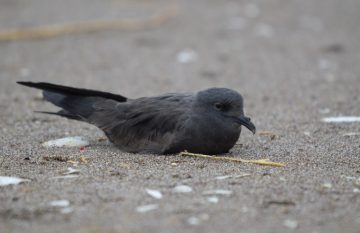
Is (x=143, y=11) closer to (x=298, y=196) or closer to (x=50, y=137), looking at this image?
(x=50, y=137)

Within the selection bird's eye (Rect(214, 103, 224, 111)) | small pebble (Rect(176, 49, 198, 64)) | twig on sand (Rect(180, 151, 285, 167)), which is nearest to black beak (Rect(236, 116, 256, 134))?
bird's eye (Rect(214, 103, 224, 111))

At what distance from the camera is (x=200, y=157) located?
4.45 metres

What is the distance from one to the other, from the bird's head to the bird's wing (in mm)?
145

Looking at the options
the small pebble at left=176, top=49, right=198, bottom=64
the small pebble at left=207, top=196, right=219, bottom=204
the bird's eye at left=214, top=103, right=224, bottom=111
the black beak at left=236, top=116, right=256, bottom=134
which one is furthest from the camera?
the small pebble at left=176, top=49, right=198, bottom=64

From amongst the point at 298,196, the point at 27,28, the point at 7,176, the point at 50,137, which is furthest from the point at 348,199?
the point at 27,28

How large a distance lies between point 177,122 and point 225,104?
0.37 meters

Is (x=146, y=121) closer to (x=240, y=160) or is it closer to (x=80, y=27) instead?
(x=240, y=160)

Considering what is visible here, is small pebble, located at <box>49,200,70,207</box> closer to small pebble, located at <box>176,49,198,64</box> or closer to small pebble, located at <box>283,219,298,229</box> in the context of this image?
small pebble, located at <box>283,219,298,229</box>

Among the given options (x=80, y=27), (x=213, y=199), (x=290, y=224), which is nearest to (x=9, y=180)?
(x=213, y=199)

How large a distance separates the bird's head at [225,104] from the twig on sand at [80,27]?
17.1 feet

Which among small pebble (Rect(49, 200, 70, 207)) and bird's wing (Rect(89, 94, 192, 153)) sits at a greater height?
bird's wing (Rect(89, 94, 192, 153))

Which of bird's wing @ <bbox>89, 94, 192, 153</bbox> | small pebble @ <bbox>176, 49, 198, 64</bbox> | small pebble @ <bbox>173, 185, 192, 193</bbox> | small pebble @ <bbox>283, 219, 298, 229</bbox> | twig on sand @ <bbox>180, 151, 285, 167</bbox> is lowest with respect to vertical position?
small pebble @ <bbox>283, 219, 298, 229</bbox>

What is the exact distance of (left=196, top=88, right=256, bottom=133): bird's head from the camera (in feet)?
14.8

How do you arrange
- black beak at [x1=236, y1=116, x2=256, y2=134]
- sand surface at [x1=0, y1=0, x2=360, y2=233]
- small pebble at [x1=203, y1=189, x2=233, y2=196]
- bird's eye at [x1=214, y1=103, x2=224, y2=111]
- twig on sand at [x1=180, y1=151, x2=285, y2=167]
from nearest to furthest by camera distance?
sand surface at [x1=0, y1=0, x2=360, y2=233] < small pebble at [x1=203, y1=189, x2=233, y2=196] < twig on sand at [x1=180, y1=151, x2=285, y2=167] < black beak at [x1=236, y1=116, x2=256, y2=134] < bird's eye at [x1=214, y1=103, x2=224, y2=111]
